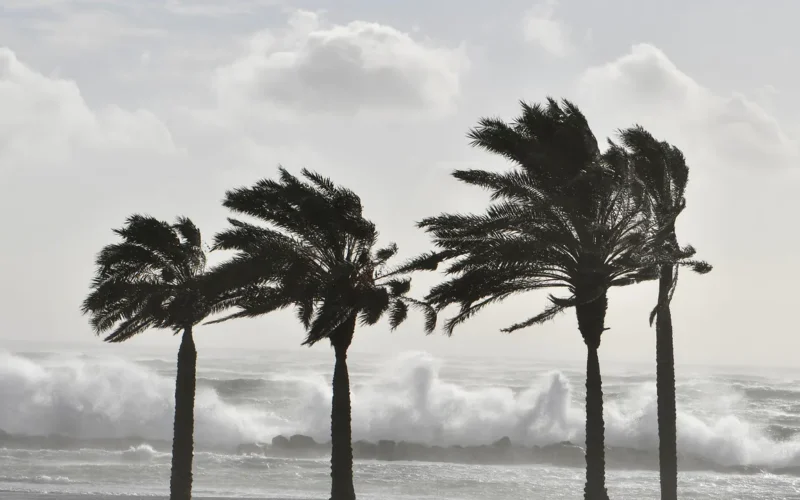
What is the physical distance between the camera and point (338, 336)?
19.6 m

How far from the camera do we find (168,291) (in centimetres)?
1936

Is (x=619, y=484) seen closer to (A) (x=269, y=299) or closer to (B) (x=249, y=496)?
(B) (x=249, y=496)

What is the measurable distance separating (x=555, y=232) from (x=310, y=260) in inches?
181

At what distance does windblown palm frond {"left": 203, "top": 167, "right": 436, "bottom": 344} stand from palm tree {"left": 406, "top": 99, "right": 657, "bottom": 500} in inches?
36.7

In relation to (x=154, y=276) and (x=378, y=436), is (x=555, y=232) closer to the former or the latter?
(x=154, y=276)

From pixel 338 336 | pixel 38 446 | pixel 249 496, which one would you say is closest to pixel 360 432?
pixel 38 446

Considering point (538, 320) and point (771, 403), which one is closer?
point (538, 320)

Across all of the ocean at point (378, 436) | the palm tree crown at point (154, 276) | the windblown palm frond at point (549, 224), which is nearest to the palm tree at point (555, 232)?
the windblown palm frond at point (549, 224)

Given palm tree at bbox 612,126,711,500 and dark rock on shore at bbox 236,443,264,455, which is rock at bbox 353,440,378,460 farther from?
palm tree at bbox 612,126,711,500

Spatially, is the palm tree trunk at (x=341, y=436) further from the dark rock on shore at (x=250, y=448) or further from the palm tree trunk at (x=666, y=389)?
the dark rock on shore at (x=250, y=448)

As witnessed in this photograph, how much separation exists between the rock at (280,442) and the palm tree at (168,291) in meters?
21.1

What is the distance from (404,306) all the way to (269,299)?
8.43ft

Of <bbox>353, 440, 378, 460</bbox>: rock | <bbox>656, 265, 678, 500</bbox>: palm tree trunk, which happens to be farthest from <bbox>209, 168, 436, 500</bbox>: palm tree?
<bbox>353, 440, 378, 460</bbox>: rock

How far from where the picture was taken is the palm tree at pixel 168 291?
19.0 metres
